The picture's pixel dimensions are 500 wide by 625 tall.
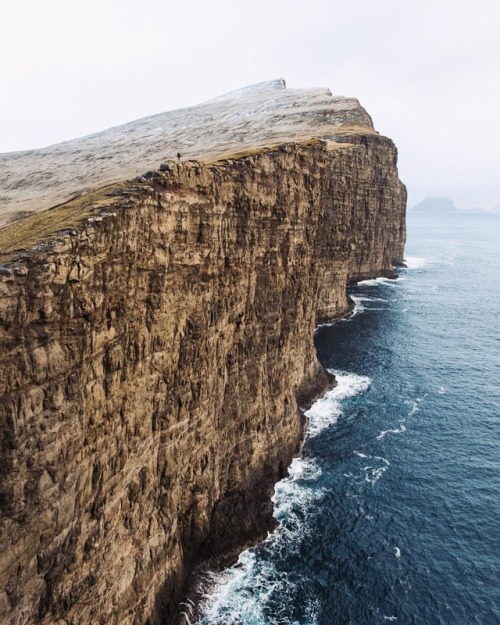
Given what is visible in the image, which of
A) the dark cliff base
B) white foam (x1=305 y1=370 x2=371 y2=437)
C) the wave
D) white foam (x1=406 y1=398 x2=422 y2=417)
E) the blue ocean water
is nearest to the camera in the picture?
the dark cliff base

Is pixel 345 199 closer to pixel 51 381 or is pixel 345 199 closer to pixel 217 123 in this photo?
pixel 217 123

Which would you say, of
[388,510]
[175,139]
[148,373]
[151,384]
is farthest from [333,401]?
[175,139]

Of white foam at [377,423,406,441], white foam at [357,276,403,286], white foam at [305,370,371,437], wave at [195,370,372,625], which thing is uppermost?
white foam at [357,276,403,286]

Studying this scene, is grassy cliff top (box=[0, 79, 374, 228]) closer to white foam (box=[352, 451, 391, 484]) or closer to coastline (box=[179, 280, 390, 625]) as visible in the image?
coastline (box=[179, 280, 390, 625])

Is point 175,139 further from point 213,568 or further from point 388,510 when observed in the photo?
point 213,568

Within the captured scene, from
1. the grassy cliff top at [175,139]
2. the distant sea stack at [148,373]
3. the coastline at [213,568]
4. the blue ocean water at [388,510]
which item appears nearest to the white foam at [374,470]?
the blue ocean water at [388,510]

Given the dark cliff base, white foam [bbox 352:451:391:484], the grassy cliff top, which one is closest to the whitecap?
the grassy cliff top

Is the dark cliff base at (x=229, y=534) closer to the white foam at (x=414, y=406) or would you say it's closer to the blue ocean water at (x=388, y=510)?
the blue ocean water at (x=388, y=510)
